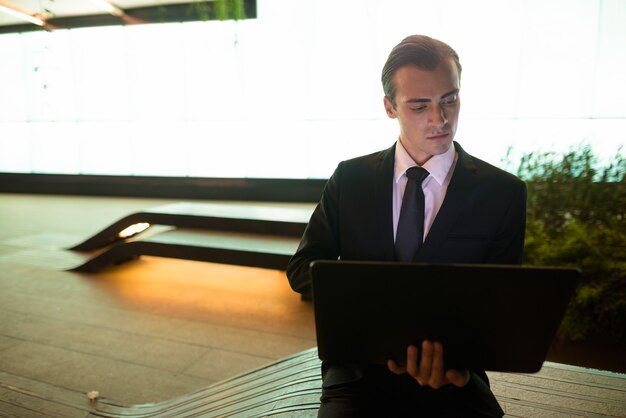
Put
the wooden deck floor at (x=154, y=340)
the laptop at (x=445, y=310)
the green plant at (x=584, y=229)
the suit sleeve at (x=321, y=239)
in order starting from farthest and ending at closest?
the green plant at (x=584, y=229), the wooden deck floor at (x=154, y=340), the suit sleeve at (x=321, y=239), the laptop at (x=445, y=310)

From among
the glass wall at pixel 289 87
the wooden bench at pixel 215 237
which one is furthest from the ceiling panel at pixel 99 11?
the wooden bench at pixel 215 237

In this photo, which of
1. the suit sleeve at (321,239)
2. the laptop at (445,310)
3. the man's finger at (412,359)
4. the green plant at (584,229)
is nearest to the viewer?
the laptop at (445,310)

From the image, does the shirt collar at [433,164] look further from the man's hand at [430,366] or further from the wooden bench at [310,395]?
the wooden bench at [310,395]

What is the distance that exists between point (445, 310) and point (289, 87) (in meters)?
7.39

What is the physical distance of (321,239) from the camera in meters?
1.46

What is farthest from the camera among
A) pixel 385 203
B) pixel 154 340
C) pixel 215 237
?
pixel 215 237

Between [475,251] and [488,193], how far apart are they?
7.3 inches

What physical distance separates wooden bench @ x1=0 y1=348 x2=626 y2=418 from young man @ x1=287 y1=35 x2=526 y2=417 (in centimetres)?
43

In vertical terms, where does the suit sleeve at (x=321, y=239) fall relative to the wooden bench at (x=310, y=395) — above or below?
above

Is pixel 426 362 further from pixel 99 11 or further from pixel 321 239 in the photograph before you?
pixel 99 11

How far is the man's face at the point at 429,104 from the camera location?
1278 millimetres

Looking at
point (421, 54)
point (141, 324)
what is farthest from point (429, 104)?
point (141, 324)

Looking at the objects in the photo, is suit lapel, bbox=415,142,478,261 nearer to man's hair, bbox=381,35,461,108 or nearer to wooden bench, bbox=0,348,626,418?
man's hair, bbox=381,35,461,108

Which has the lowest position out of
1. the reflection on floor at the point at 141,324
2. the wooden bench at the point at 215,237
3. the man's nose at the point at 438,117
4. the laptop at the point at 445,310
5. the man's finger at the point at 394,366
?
the reflection on floor at the point at 141,324
